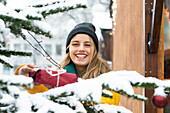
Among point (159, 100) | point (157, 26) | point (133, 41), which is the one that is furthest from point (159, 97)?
point (133, 41)

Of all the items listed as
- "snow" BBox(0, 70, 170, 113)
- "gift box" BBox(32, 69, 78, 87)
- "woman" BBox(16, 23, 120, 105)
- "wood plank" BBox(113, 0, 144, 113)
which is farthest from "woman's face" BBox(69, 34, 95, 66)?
"snow" BBox(0, 70, 170, 113)

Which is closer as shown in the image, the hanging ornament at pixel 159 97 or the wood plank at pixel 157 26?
the hanging ornament at pixel 159 97

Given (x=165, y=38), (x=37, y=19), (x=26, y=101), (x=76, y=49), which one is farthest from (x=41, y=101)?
(x=165, y=38)

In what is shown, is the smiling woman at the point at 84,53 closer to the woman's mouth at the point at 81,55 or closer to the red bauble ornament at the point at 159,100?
the woman's mouth at the point at 81,55

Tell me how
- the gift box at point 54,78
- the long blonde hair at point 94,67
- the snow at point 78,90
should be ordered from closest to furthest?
the snow at point 78,90 → the gift box at point 54,78 → the long blonde hair at point 94,67

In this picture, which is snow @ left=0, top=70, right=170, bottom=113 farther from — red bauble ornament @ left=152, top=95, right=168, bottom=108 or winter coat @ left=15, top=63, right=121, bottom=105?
winter coat @ left=15, top=63, right=121, bottom=105

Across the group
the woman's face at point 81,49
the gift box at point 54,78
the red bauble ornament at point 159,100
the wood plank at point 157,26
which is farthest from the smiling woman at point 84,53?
the red bauble ornament at point 159,100

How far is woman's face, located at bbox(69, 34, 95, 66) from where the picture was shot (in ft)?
7.64

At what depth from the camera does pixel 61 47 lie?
19.5m

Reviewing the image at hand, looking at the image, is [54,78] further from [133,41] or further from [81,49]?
[133,41]

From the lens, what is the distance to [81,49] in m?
2.31

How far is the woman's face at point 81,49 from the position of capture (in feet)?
7.64

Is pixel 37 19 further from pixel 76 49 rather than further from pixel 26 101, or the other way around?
pixel 76 49

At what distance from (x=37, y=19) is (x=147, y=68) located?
1.74m
